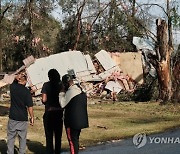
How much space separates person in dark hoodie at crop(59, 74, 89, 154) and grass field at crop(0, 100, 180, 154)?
2.26 meters

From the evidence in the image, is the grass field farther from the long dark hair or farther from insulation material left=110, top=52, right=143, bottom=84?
insulation material left=110, top=52, right=143, bottom=84

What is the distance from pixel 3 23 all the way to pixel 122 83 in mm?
15505

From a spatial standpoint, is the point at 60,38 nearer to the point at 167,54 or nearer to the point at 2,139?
the point at 167,54

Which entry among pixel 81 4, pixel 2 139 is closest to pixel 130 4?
pixel 81 4

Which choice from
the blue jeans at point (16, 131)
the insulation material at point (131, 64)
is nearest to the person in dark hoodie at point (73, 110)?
the blue jeans at point (16, 131)

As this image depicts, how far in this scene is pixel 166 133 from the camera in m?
13.5

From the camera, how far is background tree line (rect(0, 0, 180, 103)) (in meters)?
31.9

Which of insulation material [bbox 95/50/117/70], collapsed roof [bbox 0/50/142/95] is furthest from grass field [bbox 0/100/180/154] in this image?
insulation material [bbox 95/50/117/70]

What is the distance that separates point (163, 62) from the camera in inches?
930

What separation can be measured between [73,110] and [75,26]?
1093 inches

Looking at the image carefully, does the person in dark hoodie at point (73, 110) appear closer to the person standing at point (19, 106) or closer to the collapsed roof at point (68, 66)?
the person standing at point (19, 106)

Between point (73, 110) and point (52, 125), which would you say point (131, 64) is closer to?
point (52, 125)

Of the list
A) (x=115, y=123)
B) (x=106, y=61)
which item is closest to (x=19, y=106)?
(x=115, y=123)

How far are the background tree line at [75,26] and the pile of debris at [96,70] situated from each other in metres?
2.56
